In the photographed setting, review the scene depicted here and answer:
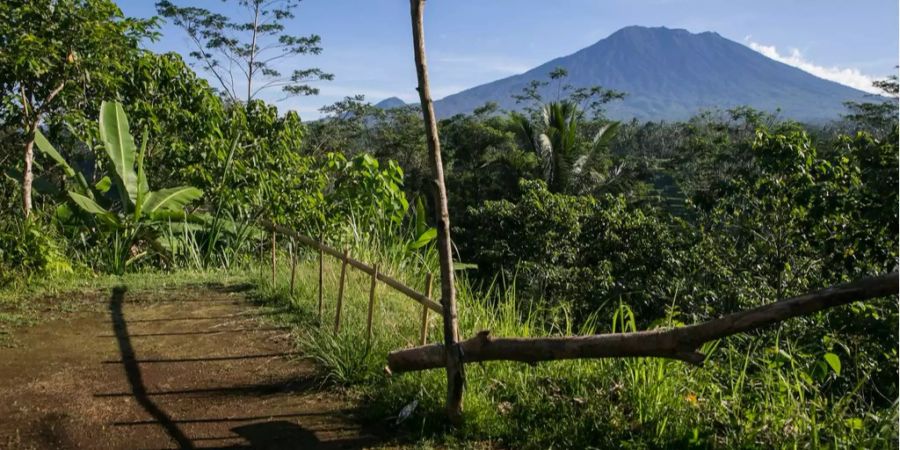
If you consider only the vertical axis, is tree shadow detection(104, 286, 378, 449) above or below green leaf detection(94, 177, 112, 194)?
below

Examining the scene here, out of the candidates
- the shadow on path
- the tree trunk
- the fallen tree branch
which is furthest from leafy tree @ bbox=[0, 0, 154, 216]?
the fallen tree branch

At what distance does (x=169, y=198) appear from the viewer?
8.44 metres

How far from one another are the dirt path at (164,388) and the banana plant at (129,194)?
2682mm

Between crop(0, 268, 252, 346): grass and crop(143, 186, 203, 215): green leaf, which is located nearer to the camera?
crop(0, 268, 252, 346): grass

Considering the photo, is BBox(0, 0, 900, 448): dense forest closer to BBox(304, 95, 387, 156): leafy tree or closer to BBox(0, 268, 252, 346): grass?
BBox(0, 268, 252, 346): grass

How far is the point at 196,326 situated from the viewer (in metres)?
5.66

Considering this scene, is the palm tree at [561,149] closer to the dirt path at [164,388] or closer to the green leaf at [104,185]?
the green leaf at [104,185]

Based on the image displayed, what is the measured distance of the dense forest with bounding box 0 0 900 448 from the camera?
3426 millimetres

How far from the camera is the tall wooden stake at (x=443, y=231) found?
3402mm

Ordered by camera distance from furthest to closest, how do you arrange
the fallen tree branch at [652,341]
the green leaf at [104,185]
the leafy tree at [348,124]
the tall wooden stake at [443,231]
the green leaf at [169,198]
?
the leafy tree at [348,124] → the green leaf at [104,185] → the green leaf at [169,198] → the tall wooden stake at [443,231] → the fallen tree branch at [652,341]

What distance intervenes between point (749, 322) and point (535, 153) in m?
21.7

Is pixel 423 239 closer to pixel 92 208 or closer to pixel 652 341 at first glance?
pixel 92 208

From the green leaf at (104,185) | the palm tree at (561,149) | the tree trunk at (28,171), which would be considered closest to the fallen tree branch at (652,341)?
the tree trunk at (28,171)

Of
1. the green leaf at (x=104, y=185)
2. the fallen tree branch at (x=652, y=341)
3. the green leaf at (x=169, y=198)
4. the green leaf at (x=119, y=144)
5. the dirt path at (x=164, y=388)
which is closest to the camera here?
the fallen tree branch at (x=652, y=341)
